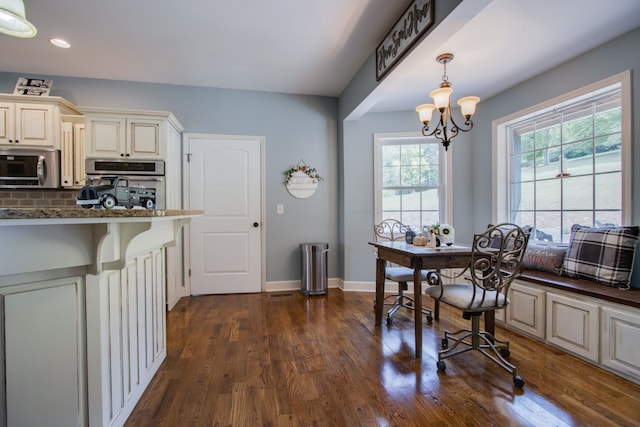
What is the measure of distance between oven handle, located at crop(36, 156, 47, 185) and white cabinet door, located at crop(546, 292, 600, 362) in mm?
4811

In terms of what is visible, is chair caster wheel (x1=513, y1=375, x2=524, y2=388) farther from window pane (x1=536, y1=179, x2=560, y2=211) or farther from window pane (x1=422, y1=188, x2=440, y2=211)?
window pane (x1=422, y1=188, x2=440, y2=211)

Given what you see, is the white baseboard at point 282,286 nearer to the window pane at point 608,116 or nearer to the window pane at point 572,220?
the window pane at point 572,220

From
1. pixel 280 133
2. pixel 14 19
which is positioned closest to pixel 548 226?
pixel 280 133

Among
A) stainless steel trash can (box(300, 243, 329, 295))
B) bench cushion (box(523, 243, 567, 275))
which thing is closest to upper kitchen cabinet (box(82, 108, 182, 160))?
stainless steel trash can (box(300, 243, 329, 295))

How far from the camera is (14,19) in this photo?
1550mm

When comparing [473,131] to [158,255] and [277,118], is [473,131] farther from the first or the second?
[158,255]

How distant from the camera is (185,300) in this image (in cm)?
352

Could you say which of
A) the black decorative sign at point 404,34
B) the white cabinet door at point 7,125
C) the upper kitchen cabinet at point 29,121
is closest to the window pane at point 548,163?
the black decorative sign at point 404,34

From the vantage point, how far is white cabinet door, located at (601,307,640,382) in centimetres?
179

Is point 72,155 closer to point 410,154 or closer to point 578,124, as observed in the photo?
point 410,154

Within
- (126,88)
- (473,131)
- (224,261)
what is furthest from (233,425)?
(473,131)

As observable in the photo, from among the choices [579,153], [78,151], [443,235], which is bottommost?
[443,235]

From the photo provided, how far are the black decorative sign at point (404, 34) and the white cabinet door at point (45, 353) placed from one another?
246cm

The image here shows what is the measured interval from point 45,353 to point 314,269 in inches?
110
